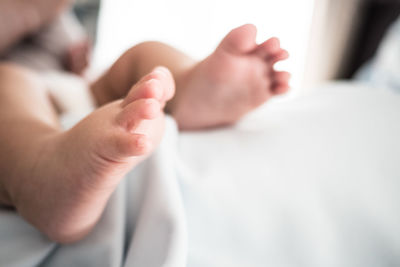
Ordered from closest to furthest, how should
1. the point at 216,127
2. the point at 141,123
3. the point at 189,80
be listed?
the point at 141,123 < the point at 189,80 < the point at 216,127

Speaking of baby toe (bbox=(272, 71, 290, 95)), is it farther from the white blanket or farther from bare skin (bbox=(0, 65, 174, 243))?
bare skin (bbox=(0, 65, 174, 243))

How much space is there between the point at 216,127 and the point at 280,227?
20 centimetres

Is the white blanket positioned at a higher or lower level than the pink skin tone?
lower

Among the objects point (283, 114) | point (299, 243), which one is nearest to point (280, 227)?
point (299, 243)

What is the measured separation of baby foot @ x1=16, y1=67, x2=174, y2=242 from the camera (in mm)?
218

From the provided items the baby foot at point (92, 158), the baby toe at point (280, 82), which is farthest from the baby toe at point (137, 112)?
the baby toe at point (280, 82)

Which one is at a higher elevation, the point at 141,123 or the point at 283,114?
the point at 141,123

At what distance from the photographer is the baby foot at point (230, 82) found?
1.03ft

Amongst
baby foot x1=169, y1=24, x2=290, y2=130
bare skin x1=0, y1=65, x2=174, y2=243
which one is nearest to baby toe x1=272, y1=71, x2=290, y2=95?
baby foot x1=169, y1=24, x2=290, y2=130

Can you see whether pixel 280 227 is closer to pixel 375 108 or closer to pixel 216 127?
pixel 216 127

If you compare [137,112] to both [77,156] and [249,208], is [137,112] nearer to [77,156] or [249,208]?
[77,156]

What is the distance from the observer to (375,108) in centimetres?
50

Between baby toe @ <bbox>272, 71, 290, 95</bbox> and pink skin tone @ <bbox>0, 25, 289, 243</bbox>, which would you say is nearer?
pink skin tone @ <bbox>0, 25, 289, 243</bbox>

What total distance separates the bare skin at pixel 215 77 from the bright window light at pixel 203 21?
1 cm
